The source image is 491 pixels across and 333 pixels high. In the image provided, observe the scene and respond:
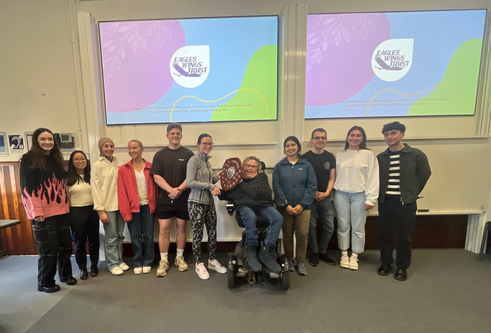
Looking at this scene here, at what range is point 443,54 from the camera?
3.04 meters

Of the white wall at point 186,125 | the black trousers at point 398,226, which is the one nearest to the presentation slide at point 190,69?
the white wall at point 186,125

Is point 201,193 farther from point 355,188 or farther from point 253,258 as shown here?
point 355,188

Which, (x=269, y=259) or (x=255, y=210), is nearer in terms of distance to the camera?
(x=269, y=259)

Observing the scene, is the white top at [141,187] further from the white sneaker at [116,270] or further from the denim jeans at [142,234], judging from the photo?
the white sneaker at [116,270]

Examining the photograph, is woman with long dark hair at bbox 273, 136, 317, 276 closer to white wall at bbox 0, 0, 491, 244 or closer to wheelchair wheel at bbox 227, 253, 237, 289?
white wall at bbox 0, 0, 491, 244

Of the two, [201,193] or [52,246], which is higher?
[201,193]

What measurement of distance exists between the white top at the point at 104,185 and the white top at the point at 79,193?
0.07m

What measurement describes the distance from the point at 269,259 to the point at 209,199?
0.96 m

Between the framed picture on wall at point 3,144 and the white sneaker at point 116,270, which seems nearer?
the white sneaker at point 116,270

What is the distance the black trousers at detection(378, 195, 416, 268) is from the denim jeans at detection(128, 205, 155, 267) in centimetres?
284

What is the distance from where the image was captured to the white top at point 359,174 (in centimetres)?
263

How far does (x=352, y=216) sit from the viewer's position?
2.78 meters

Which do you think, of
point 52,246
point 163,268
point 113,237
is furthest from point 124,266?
point 52,246

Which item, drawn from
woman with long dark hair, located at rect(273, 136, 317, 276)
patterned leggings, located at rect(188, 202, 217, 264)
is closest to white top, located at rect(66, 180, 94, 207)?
patterned leggings, located at rect(188, 202, 217, 264)
